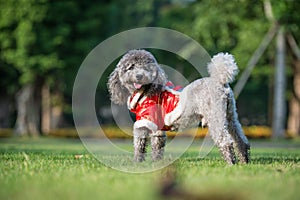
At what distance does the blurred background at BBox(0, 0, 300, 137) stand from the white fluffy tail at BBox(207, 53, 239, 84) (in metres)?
15.5

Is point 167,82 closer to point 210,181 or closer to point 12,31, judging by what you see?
point 210,181

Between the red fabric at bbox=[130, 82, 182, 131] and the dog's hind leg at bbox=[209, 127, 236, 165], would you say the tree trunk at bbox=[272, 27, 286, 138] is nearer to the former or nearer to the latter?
the red fabric at bbox=[130, 82, 182, 131]

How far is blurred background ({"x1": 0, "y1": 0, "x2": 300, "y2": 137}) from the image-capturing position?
2614 cm

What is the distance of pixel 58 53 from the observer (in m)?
28.7

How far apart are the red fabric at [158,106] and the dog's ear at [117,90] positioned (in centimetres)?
41

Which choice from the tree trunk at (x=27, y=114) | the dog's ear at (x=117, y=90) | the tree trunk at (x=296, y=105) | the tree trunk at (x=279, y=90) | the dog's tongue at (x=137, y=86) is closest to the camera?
the dog's tongue at (x=137, y=86)

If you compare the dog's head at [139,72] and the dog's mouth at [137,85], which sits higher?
the dog's head at [139,72]

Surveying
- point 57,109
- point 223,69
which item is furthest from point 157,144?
point 57,109

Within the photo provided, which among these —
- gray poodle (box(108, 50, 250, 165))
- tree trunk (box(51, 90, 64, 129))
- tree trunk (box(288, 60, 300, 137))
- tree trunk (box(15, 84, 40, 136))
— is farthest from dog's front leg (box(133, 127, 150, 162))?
tree trunk (box(51, 90, 64, 129))

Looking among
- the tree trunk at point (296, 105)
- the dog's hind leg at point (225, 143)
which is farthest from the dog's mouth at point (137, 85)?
the tree trunk at point (296, 105)

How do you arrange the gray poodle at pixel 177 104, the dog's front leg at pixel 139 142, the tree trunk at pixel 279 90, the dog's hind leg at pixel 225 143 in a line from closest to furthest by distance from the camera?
the dog's hind leg at pixel 225 143 < the gray poodle at pixel 177 104 < the dog's front leg at pixel 139 142 < the tree trunk at pixel 279 90

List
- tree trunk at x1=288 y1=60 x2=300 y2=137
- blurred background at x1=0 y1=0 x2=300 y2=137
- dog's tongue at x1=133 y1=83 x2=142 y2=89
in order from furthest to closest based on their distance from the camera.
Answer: tree trunk at x1=288 y1=60 x2=300 y2=137, blurred background at x1=0 y1=0 x2=300 y2=137, dog's tongue at x1=133 y1=83 x2=142 y2=89

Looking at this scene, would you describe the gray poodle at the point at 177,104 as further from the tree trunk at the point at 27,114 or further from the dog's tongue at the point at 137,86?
the tree trunk at the point at 27,114

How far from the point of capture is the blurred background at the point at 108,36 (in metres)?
26.1
